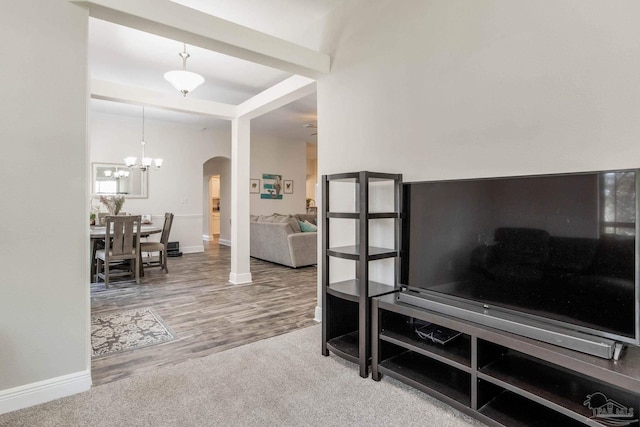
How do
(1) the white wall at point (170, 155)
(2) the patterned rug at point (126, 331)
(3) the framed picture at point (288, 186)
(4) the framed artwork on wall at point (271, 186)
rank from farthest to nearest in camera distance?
(3) the framed picture at point (288, 186)
(4) the framed artwork on wall at point (271, 186)
(1) the white wall at point (170, 155)
(2) the patterned rug at point (126, 331)

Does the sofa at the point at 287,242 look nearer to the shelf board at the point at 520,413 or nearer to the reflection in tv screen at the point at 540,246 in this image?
the reflection in tv screen at the point at 540,246

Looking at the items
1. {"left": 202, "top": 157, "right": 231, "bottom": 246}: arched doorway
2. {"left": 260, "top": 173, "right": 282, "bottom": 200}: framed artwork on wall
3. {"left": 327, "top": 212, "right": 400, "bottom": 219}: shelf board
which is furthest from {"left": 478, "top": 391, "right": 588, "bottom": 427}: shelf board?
{"left": 202, "top": 157, "right": 231, "bottom": 246}: arched doorway

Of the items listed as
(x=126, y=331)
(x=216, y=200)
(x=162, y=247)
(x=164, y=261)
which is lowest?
(x=126, y=331)

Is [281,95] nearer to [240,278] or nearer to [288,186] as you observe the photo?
[240,278]

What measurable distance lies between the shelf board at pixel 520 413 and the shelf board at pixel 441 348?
218 millimetres

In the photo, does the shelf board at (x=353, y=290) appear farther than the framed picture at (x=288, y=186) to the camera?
No

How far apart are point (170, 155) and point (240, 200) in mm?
3440

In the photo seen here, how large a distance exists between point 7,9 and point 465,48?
2.71 metres

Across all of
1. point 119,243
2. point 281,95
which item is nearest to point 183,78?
point 281,95

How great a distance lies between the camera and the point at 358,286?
2574mm

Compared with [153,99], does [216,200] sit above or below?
below

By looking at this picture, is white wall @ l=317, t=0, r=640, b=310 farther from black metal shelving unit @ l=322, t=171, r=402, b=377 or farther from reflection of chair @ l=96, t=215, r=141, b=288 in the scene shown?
reflection of chair @ l=96, t=215, r=141, b=288

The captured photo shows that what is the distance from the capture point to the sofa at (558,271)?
146 cm

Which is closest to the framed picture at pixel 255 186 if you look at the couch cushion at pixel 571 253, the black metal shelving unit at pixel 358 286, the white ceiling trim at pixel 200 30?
the white ceiling trim at pixel 200 30
